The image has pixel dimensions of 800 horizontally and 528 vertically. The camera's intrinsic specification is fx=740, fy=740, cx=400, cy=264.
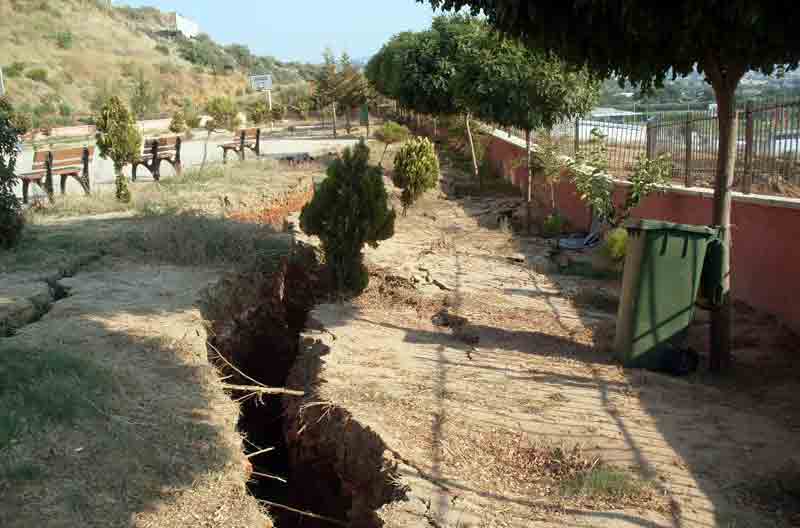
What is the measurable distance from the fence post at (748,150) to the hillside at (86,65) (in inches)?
1021

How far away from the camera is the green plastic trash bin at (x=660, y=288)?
5.85 metres

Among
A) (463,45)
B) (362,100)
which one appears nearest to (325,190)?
(463,45)

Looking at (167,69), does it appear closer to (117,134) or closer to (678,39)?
(117,134)

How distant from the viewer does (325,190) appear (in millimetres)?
7539

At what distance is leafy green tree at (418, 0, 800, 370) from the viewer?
15.3 feet

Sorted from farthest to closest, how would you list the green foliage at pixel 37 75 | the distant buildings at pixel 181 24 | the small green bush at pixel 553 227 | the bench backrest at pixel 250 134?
1. the distant buildings at pixel 181 24
2. the green foliage at pixel 37 75
3. the bench backrest at pixel 250 134
4. the small green bush at pixel 553 227

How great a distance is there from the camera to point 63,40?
175ft

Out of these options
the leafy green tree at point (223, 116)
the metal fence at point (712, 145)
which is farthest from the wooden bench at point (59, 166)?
the leafy green tree at point (223, 116)

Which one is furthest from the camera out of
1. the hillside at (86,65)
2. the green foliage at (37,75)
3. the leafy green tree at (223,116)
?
the green foliage at (37,75)

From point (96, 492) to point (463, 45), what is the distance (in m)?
15.8

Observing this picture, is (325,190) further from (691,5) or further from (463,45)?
(463,45)

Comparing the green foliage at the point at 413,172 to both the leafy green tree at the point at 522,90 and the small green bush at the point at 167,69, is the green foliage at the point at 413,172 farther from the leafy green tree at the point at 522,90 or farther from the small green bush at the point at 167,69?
the small green bush at the point at 167,69

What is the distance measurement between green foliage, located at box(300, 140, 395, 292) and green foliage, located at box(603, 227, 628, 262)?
130 inches

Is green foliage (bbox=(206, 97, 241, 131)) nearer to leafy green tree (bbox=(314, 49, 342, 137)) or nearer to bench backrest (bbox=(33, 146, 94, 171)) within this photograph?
leafy green tree (bbox=(314, 49, 342, 137))
